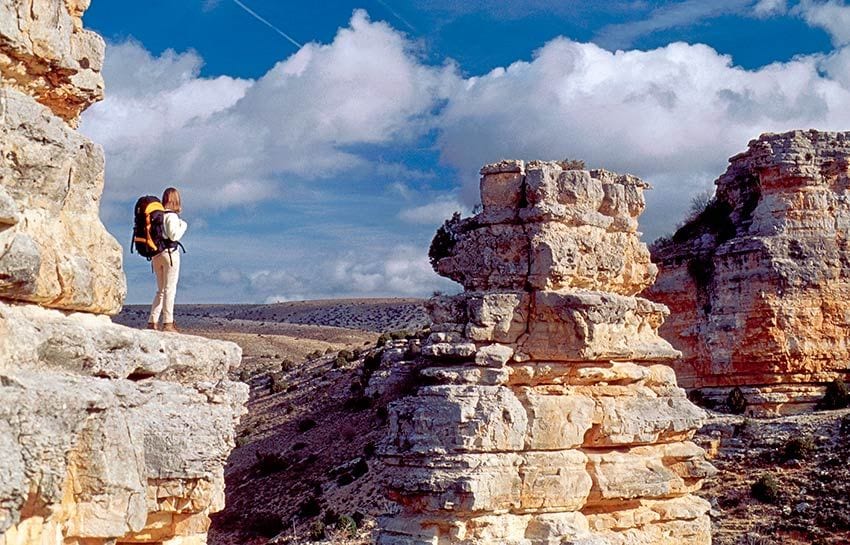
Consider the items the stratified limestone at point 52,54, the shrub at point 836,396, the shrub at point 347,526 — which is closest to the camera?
the stratified limestone at point 52,54

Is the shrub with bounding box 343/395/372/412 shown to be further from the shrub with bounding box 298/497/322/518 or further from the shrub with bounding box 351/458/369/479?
the shrub with bounding box 298/497/322/518

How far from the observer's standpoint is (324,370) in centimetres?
4122

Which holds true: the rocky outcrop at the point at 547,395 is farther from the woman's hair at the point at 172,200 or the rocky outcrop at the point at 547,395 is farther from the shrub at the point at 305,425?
the shrub at the point at 305,425

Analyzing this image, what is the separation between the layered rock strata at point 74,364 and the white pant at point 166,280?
1.58m

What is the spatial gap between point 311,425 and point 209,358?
30.6 m

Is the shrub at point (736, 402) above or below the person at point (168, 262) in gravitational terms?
below

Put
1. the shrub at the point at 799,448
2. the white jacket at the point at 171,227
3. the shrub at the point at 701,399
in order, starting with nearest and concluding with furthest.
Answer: the white jacket at the point at 171,227
the shrub at the point at 799,448
the shrub at the point at 701,399

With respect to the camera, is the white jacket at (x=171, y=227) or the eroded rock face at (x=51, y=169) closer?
the eroded rock face at (x=51, y=169)

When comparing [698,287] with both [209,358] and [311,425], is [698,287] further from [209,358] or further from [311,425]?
[209,358]

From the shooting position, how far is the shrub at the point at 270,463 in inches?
1267

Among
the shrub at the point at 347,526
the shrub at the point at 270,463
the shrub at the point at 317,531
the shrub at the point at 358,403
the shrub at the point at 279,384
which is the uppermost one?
the shrub at the point at 279,384

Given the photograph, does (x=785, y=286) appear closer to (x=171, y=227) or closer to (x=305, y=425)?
(x=305, y=425)

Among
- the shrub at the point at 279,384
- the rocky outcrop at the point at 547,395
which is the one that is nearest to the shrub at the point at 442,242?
the rocky outcrop at the point at 547,395

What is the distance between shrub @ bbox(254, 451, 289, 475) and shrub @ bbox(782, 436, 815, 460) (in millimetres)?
15447
